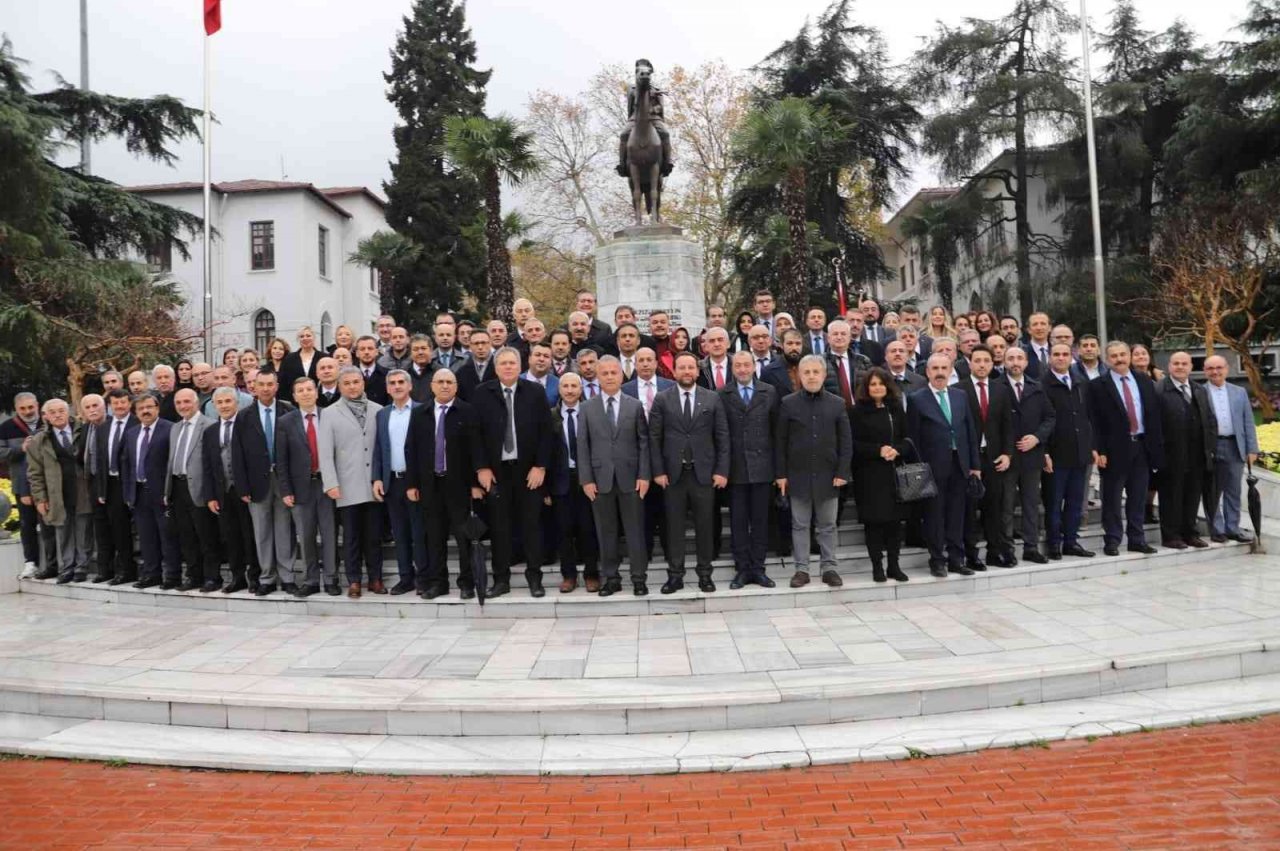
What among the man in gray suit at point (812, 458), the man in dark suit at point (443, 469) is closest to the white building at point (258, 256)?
the man in dark suit at point (443, 469)

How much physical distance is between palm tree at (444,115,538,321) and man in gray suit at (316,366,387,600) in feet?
49.8

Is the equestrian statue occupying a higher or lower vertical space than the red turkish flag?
lower

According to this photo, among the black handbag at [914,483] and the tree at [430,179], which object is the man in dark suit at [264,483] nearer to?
the black handbag at [914,483]

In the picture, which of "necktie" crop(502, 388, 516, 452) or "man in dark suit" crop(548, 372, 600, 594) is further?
"man in dark suit" crop(548, 372, 600, 594)

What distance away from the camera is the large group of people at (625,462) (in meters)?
7.60

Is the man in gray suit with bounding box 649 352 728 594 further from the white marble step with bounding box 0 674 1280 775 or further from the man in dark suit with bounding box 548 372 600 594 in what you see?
the white marble step with bounding box 0 674 1280 775

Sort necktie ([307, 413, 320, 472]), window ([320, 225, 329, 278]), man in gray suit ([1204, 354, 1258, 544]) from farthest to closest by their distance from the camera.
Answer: window ([320, 225, 329, 278]) → man in gray suit ([1204, 354, 1258, 544]) → necktie ([307, 413, 320, 472])

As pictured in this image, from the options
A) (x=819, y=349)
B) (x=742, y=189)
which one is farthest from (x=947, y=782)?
(x=742, y=189)

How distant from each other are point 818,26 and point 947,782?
1274 inches

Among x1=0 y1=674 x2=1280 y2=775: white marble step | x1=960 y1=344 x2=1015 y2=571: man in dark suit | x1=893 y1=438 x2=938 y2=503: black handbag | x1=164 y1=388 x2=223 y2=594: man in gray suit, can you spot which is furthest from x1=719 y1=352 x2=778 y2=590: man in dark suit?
x1=164 y1=388 x2=223 y2=594: man in gray suit

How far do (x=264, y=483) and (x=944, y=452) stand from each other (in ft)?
19.4

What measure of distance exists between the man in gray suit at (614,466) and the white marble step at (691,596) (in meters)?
0.29

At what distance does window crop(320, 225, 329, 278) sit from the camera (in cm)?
3997

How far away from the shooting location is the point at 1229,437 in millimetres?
8781
